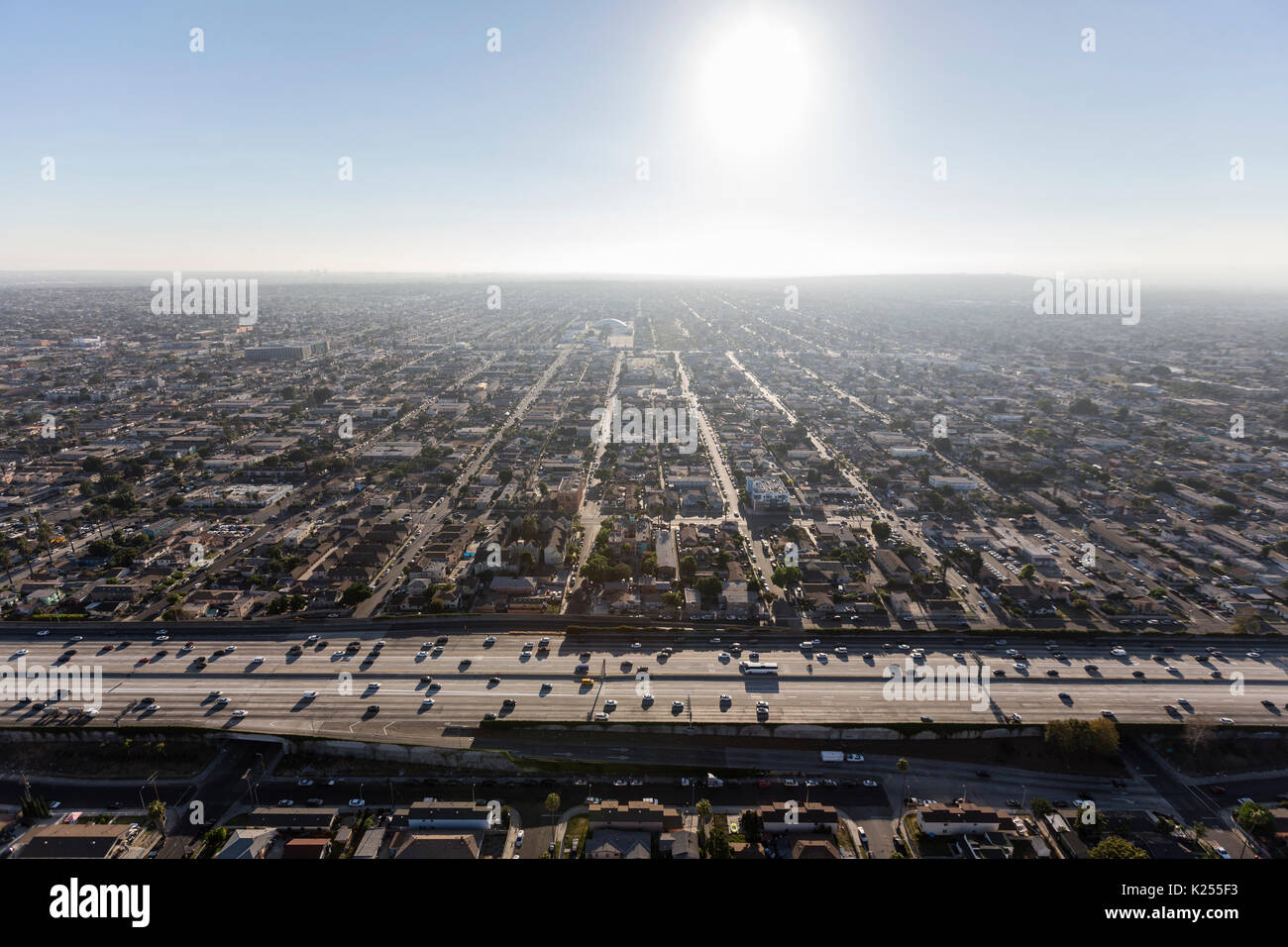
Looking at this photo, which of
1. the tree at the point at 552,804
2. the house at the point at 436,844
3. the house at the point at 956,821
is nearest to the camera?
the house at the point at 436,844

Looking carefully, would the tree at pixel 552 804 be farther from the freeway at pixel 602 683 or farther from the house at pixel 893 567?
the house at pixel 893 567

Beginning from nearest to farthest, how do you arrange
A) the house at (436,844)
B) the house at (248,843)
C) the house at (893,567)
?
the house at (436,844)
the house at (248,843)
the house at (893,567)

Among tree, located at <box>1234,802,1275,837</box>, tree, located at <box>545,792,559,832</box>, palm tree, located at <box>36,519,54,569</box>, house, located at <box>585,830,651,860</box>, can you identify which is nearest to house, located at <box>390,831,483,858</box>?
tree, located at <box>545,792,559,832</box>

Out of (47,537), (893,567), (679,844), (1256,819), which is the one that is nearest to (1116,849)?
(1256,819)

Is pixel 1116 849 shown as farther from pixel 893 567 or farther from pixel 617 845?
pixel 893 567

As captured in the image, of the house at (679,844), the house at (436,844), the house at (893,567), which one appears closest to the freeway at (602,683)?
the house at (436,844)

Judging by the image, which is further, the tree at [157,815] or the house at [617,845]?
the tree at [157,815]

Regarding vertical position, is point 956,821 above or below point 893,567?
below

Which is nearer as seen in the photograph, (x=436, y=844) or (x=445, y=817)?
(x=436, y=844)

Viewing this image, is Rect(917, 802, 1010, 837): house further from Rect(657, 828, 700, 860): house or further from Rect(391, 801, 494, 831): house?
Rect(391, 801, 494, 831): house
